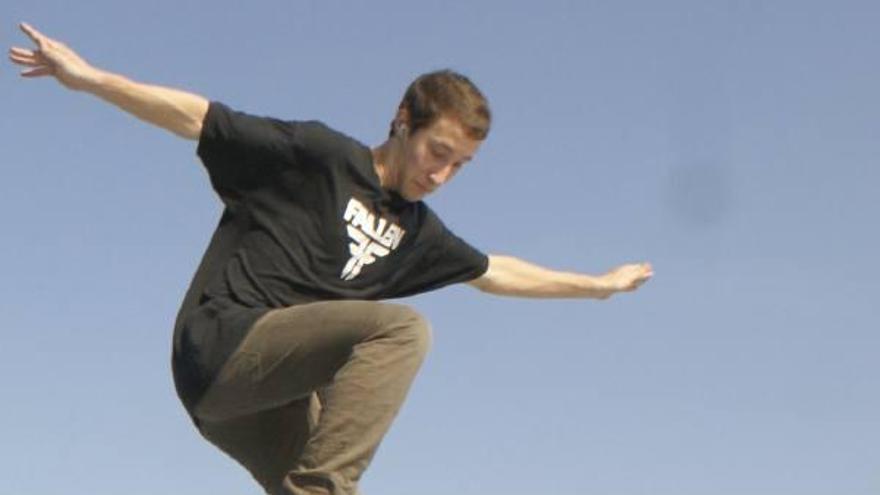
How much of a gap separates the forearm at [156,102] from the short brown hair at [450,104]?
1.21m

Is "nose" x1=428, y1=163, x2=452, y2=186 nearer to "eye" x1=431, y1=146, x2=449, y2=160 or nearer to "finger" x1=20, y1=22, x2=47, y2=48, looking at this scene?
"eye" x1=431, y1=146, x2=449, y2=160

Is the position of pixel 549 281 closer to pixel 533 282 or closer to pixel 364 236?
pixel 533 282

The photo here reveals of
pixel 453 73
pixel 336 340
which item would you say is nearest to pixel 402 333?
pixel 336 340

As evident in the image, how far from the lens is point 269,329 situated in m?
8.47

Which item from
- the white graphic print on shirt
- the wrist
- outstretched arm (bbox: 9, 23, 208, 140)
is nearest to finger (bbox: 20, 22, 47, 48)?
outstretched arm (bbox: 9, 23, 208, 140)

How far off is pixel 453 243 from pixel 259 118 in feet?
5.46

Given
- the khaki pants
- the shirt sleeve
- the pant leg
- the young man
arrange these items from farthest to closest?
the pant leg < the shirt sleeve < the young man < the khaki pants

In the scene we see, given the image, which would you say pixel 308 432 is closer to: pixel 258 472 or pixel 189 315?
pixel 258 472

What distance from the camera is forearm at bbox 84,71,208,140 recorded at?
27.5 ft

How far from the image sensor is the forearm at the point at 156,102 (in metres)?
8.37

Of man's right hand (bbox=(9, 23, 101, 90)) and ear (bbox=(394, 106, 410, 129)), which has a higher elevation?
ear (bbox=(394, 106, 410, 129))

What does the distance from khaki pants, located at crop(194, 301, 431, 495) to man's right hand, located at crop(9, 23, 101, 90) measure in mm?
1614

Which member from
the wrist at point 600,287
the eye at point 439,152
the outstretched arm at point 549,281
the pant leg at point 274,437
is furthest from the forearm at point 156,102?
the wrist at point 600,287

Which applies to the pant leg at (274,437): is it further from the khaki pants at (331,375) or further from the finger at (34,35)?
the finger at (34,35)
